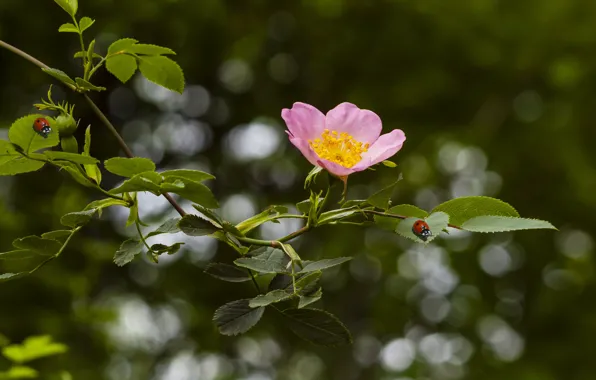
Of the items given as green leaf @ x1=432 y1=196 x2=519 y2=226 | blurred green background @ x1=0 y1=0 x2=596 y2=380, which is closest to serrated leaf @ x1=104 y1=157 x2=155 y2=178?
green leaf @ x1=432 y1=196 x2=519 y2=226

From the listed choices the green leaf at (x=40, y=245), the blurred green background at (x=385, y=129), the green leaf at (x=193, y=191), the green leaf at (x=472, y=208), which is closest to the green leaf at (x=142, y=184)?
the green leaf at (x=193, y=191)

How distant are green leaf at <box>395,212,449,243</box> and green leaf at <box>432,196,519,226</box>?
1.0 inches

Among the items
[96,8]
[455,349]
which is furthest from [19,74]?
[455,349]

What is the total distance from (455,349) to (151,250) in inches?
162

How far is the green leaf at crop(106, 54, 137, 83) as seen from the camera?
659mm

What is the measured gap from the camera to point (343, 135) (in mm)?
646

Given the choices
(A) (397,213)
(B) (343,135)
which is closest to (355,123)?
(B) (343,135)

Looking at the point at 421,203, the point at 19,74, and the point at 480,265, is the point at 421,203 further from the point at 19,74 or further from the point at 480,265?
the point at 19,74

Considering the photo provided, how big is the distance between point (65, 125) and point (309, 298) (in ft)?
0.76

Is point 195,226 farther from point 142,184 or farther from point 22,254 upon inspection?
point 22,254

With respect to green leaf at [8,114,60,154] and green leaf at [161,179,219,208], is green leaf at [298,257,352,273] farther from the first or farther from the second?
green leaf at [8,114,60,154]

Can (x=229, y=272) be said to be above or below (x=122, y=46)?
below

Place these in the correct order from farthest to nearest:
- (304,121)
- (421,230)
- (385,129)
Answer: (385,129) → (304,121) → (421,230)

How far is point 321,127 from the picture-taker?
0.62 meters
